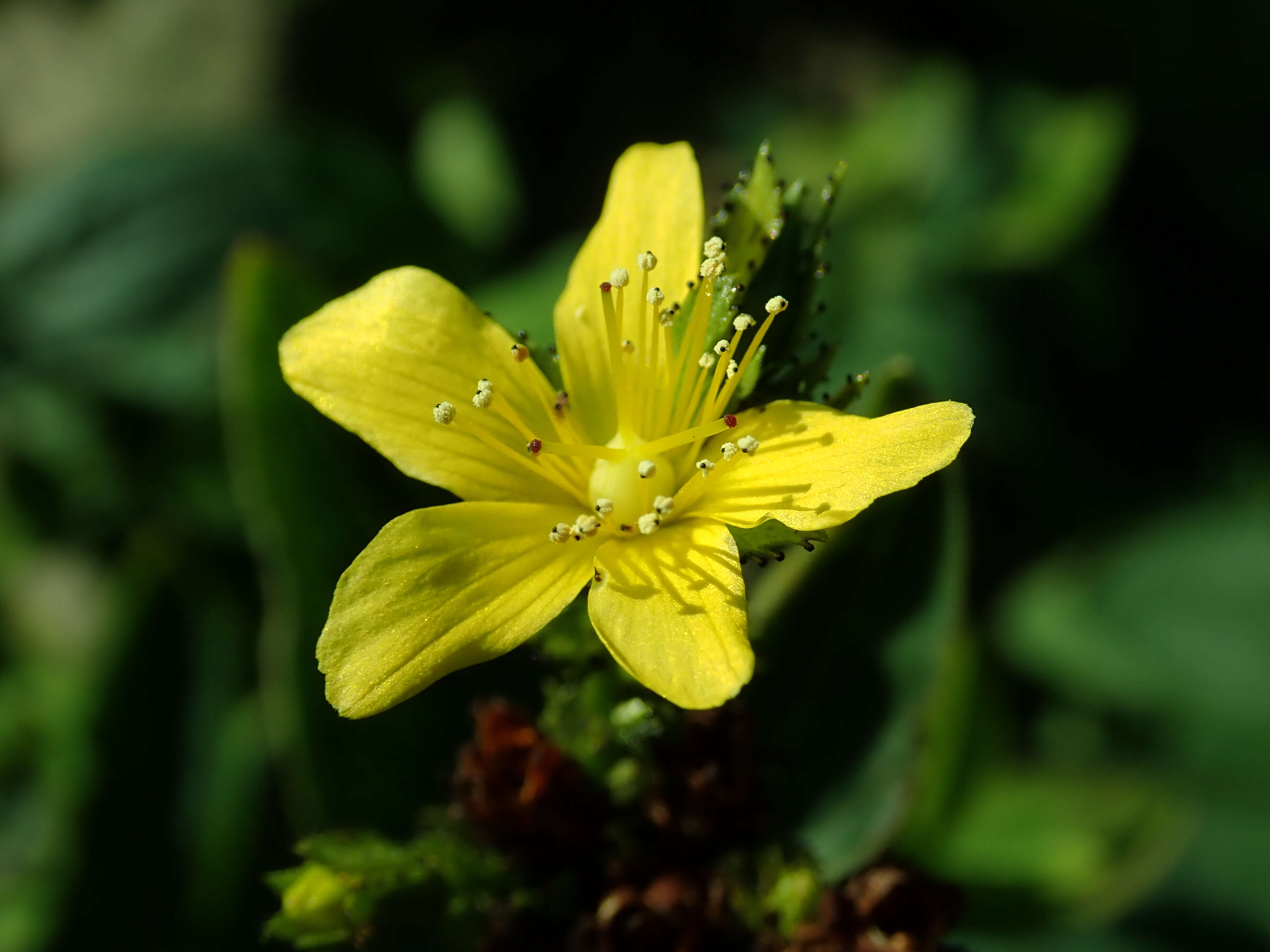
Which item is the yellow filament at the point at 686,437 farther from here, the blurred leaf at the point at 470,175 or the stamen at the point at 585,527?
the blurred leaf at the point at 470,175

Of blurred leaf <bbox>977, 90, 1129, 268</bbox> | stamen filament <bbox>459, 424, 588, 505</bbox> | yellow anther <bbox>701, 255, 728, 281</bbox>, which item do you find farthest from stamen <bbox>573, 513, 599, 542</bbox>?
blurred leaf <bbox>977, 90, 1129, 268</bbox>

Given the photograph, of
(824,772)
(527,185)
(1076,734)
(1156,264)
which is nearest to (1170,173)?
(1156,264)

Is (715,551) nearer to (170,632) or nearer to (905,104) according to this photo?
(170,632)

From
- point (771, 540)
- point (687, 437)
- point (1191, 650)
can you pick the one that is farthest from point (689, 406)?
point (1191, 650)

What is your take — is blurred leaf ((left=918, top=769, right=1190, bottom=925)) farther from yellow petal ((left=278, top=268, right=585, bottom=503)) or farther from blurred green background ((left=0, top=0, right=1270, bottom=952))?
yellow petal ((left=278, top=268, right=585, bottom=503))

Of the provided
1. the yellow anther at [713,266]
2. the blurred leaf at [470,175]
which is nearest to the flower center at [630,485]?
the yellow anther at [713,266]

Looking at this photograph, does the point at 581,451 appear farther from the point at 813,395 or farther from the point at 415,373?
the point at 813,395
